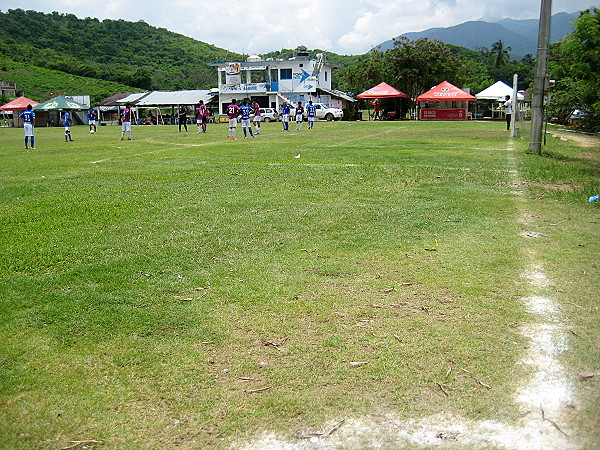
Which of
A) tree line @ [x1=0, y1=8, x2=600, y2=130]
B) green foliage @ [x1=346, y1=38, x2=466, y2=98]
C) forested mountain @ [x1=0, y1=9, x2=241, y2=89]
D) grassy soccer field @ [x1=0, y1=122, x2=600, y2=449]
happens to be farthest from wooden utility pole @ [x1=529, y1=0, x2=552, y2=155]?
forested mountain @ [x1=0, y1=9, x2=241, y2=89]

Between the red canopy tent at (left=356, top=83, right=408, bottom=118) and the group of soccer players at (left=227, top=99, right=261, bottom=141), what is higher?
the red canopy tent at (left=356, top=83, right=408, bottom=118)

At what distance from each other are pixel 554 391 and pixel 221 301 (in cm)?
277

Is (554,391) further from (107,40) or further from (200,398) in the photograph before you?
(107,40)

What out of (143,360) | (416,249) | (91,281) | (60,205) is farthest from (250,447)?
(60,205)

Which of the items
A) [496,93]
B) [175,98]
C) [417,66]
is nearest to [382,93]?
[417,66]

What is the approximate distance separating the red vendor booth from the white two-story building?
37.7ft

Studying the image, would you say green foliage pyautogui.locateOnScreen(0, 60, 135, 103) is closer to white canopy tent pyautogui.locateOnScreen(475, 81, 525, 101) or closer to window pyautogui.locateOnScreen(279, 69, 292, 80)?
window pyautogui.locateOnScreen(279, 69, 292, 80)

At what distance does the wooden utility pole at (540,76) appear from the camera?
1750cm

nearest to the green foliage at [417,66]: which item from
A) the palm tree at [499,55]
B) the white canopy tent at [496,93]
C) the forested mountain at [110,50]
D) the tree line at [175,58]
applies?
the tree line at [175,58]

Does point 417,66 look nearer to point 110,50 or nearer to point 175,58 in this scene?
point 175,58

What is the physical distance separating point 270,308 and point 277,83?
65.1 m

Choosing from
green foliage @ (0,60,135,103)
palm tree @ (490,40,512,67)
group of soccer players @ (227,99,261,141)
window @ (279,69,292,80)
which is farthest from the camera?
palm tree @ (490,40,512,67)

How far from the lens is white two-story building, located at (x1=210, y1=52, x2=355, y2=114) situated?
6700 cm

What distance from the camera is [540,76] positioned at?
706 inches
